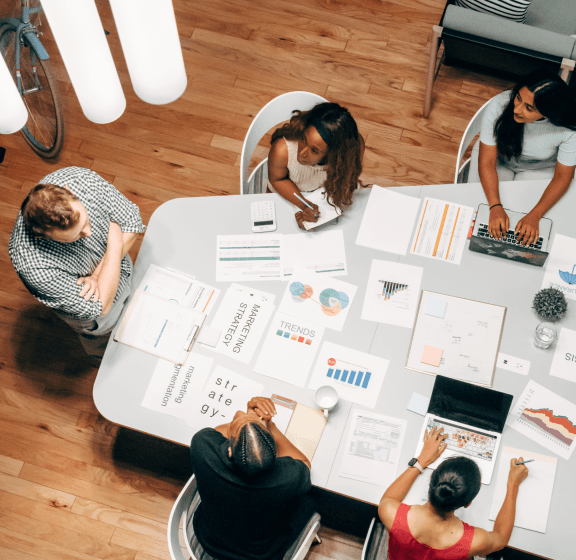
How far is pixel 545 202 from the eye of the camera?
86.5 inches

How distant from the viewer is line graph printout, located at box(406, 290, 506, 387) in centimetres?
204

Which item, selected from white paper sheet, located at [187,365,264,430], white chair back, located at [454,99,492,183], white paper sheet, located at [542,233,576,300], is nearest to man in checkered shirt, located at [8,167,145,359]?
white paper sheet, located at [187,365,264,430]

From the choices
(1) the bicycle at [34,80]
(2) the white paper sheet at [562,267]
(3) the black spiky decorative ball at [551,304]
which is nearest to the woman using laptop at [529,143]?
(2) the white paper sheet at [562,267]

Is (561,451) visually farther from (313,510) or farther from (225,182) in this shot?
(225,182)

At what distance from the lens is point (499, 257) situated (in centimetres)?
218

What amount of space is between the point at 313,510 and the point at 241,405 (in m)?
0.46

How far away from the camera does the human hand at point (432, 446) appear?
1.88m

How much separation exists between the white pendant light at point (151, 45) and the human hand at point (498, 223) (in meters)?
1.63

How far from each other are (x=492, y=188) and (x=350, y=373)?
0.98 metres

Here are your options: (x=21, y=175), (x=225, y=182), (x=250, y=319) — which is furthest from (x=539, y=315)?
(x=21, y=175)

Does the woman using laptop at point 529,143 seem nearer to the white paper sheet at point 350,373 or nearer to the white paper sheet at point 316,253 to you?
the white paper sheet at point 316,253

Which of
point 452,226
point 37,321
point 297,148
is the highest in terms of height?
point 297,148

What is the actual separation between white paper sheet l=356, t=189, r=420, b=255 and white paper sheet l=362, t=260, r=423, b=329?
0.08 meters

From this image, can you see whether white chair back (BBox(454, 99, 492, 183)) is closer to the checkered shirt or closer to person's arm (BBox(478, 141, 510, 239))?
person's arm (BBox(478, 141, 510, 239))
